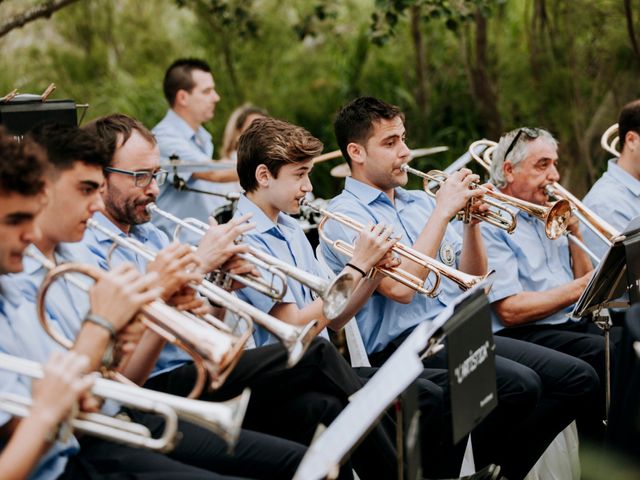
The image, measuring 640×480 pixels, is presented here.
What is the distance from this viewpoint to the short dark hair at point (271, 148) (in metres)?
3.92

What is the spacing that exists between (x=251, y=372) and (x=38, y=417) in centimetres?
126

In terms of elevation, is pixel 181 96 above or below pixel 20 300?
above

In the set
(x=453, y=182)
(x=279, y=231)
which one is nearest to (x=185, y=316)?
(x=279, y=231)

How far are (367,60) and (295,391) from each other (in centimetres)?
615

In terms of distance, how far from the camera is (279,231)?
155 inches

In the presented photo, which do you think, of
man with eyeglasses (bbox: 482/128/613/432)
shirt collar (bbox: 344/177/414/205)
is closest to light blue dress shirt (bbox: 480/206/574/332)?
man with eyeglasses (bbox: 482/128/613/432)

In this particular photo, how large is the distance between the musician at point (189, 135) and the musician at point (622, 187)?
236cm

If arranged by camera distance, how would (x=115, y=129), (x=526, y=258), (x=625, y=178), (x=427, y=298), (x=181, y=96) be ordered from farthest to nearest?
1. (x=181, y=96)
2. (x=625, y=178)
3. (x=526, y=258)
4. (x=427, y=298)
5. (x=115, y=129)

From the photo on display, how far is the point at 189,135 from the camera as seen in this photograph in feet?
21.9

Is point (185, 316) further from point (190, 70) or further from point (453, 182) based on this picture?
point (190, 70)

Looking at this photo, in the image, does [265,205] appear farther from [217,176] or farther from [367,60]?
[367,60]

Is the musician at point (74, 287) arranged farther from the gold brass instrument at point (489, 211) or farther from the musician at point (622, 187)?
the musician at point (622, 187)

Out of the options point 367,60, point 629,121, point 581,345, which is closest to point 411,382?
point 581,345

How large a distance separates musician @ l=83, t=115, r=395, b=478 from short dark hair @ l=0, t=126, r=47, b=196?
3.00 feet
